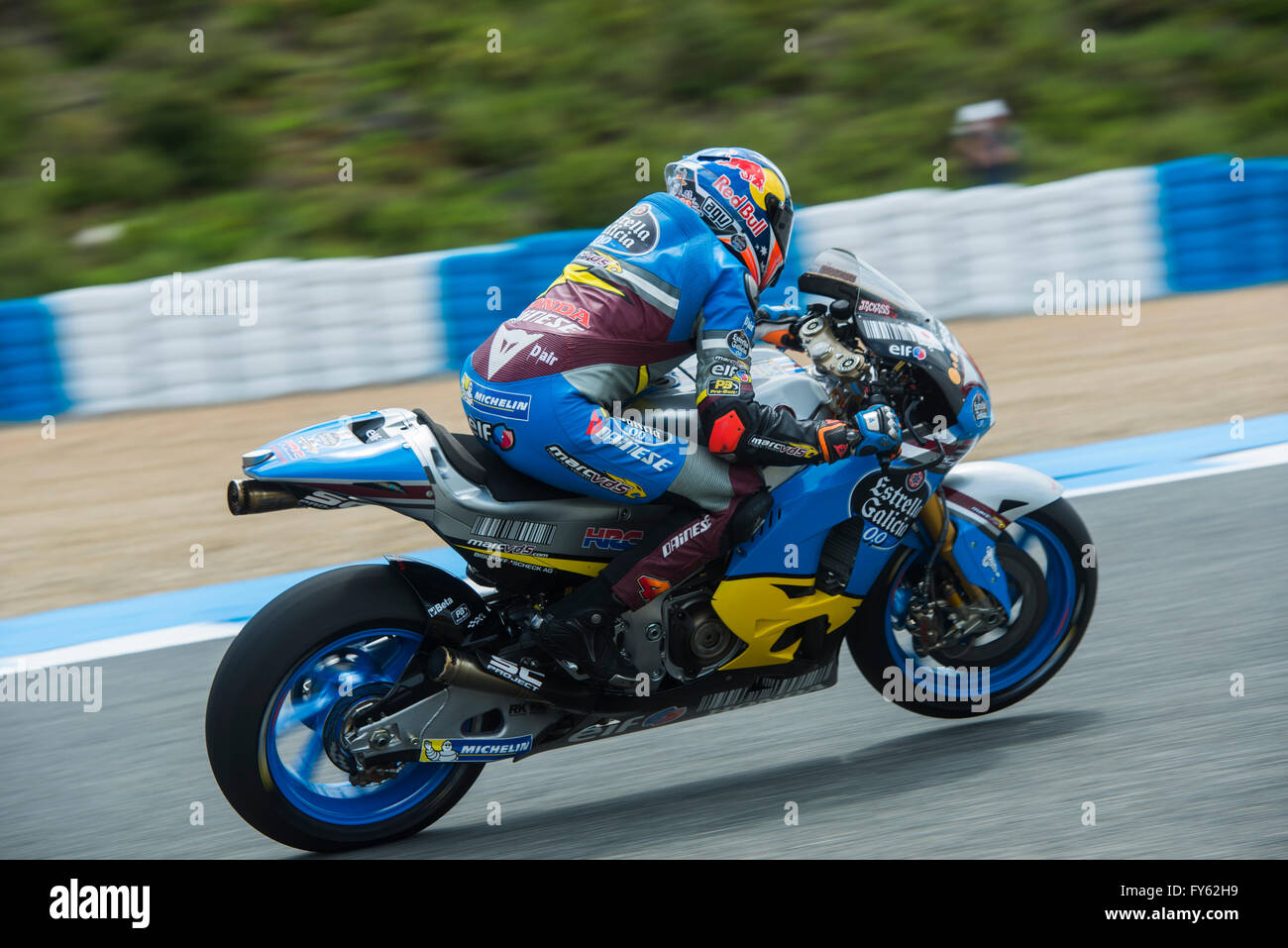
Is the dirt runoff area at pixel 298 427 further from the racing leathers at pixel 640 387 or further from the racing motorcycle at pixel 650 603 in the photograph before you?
the racing leathers at pixel 640 387

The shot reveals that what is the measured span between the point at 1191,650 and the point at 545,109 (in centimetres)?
1082

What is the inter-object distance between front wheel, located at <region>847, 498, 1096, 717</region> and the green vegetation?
887 cm

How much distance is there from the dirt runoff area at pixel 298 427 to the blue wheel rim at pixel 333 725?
278cm

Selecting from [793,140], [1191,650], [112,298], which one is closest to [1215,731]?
[1191,650]

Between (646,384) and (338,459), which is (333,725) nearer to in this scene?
(338,459)

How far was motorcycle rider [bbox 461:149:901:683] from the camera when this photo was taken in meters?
3.93

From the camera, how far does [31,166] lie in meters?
13.7

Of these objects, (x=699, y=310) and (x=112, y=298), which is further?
(x=112, y=298)

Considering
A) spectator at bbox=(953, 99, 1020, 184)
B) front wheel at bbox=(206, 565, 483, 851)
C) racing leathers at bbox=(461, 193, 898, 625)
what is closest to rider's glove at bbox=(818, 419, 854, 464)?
racing leathers at bbox=(461, 193, 898, 625)

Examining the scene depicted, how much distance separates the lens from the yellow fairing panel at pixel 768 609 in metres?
4.18

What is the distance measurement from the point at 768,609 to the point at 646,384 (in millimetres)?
762

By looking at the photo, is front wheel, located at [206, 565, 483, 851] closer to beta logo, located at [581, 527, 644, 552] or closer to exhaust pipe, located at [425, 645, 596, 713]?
exhaust pipe, located at [425, 645, 596, 713]

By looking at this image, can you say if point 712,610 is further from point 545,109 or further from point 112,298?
point 545,109

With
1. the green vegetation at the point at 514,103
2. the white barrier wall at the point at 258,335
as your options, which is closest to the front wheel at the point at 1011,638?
the white barrier wall at the point at 258,335
